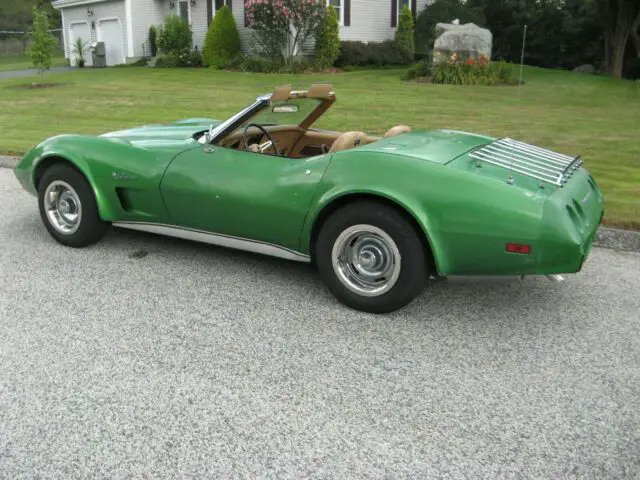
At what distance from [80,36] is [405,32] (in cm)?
1570

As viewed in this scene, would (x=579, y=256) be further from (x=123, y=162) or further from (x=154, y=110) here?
(x=154, y=110)

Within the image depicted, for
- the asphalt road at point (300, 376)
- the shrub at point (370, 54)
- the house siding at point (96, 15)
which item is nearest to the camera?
the asphalt road at point (300, 376)

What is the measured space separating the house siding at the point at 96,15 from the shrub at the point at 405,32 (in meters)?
11.6

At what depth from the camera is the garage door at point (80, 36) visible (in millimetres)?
29750

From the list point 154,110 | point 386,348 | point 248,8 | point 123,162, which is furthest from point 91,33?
point 386,348

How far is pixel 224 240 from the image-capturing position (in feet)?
14.7

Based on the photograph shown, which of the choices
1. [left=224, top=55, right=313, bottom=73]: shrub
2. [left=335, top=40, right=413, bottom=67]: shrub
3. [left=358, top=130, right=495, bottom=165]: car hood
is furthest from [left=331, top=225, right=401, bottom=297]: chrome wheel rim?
[left=335, top=40, right=413, bottom=67]: shrub

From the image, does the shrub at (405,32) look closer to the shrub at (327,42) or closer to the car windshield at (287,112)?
the shrub at (327,42)

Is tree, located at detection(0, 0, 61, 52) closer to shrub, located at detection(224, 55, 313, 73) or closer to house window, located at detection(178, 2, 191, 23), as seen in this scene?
house window, located at detection(178, 2, 191, 23)

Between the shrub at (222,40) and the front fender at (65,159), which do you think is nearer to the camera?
the front fender at (65,159)

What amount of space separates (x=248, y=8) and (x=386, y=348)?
21.2 metres

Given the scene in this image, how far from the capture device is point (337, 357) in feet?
11.4

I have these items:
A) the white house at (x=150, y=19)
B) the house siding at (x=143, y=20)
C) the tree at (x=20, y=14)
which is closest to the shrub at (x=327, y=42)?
the white house at (x=150, y=19)

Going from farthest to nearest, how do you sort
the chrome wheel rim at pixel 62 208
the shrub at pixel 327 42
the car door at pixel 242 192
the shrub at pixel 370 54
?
the shrub at pixel 370 54, the shrub at pixel 327 42, the chrome wheel rim at pixel 62 208, the car door at pixel 242 192
